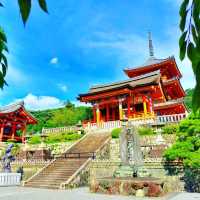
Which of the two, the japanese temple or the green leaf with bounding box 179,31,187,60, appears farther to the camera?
the japanese temple

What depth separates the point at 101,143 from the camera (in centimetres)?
2266

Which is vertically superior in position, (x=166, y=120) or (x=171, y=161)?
(x=166, y=120)

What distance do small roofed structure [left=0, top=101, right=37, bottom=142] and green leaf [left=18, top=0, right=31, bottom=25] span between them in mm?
35512

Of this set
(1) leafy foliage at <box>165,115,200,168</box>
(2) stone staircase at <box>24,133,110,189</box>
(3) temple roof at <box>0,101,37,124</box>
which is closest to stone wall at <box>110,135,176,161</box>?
(2) stone staircase at <box>24,133,110,189</box>

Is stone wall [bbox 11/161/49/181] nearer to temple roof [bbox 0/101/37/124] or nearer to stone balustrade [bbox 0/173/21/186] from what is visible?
stone balustrade [bbox 0/173/21/186]

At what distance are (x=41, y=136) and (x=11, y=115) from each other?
9.19m

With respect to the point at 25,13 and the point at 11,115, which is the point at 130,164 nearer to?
the point at 25,13

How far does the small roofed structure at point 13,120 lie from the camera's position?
35.5m

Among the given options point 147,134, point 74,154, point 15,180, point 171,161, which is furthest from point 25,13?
point 147,134

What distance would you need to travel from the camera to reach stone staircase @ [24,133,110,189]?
55.0ft

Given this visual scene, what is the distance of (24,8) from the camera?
1056mm

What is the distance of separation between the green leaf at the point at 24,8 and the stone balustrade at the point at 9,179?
58.6 ft

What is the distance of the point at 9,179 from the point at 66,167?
359 cm

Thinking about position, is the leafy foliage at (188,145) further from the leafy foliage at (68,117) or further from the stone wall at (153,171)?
the leafy foliage at (68,117)
